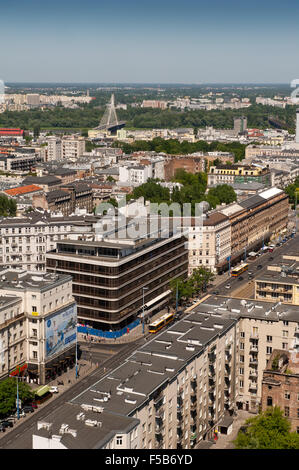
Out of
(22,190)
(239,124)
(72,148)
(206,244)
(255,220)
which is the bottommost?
(206,244)

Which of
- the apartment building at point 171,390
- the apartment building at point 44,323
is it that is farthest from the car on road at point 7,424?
the apartment building at point 171,390

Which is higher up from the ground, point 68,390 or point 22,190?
point 22,190

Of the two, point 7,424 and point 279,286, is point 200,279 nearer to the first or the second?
point 279,286

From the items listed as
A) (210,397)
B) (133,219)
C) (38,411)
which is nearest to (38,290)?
(38,411)

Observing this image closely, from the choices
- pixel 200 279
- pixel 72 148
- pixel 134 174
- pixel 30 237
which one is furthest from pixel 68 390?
pixel 72 148

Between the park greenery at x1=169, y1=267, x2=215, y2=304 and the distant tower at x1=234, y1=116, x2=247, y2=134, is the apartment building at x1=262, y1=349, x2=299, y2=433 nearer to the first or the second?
the park greenery at x1=169, y1=267, x2=215, y2=304

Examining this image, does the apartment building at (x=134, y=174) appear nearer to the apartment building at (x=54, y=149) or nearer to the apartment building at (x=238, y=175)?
the apartment building at (x=238, y=175)
